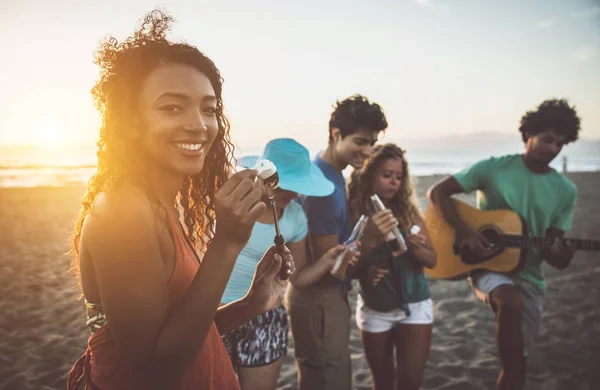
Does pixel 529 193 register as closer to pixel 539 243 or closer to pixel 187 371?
pixel 539 243

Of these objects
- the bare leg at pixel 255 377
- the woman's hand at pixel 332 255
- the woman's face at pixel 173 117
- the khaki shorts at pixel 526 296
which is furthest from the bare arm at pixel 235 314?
the khaki shorts at pixel 526 296

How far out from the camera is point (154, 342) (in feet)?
3.92

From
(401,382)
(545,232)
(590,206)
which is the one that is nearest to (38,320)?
(401,382)

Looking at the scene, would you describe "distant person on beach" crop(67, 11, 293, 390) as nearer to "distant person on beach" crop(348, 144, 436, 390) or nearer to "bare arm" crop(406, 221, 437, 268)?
"distant person on beach" crop(348, 144, 436, 390)

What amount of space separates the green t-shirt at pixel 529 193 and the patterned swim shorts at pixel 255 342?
2576 mm

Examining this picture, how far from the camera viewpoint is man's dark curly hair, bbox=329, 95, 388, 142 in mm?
3439

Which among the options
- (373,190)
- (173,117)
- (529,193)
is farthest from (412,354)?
(173,117)

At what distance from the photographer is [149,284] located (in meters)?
1.17

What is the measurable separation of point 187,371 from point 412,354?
7.39 feet

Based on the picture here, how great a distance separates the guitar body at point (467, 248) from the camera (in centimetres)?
409

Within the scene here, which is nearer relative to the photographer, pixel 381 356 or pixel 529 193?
pixel 381 356

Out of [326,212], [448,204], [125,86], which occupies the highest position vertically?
[125,86]

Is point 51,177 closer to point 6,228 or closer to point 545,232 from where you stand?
point 6,228

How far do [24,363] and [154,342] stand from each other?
494 centimetres
